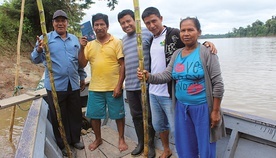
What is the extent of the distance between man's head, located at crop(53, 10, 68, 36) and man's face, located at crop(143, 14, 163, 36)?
1.07 meters

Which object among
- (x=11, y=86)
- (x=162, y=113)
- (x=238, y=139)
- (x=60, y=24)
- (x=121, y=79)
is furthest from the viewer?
(x=11, y=86)

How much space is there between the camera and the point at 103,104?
299cm

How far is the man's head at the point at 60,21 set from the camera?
113 inches

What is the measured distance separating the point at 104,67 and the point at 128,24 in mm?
552

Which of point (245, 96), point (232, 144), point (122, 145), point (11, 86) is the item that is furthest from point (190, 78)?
point (11, 86)

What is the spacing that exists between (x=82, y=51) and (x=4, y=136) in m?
4.22

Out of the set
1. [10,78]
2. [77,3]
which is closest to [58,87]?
[10,78]

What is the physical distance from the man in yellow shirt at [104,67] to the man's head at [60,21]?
354 millimetres

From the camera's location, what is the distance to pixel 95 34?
2.83 meters

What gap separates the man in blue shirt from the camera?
2869 mm

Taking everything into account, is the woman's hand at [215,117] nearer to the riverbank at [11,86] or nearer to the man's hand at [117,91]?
the man's hand at [117,91]

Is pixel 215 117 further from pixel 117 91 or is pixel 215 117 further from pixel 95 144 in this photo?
pixel 95 144

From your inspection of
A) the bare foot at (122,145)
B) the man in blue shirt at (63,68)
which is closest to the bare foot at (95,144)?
the man in blue shirt at (63,68)

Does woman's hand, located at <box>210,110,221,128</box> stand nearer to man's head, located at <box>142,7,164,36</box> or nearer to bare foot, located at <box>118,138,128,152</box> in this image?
man's head, located at <box>142,7,164,36</box>
